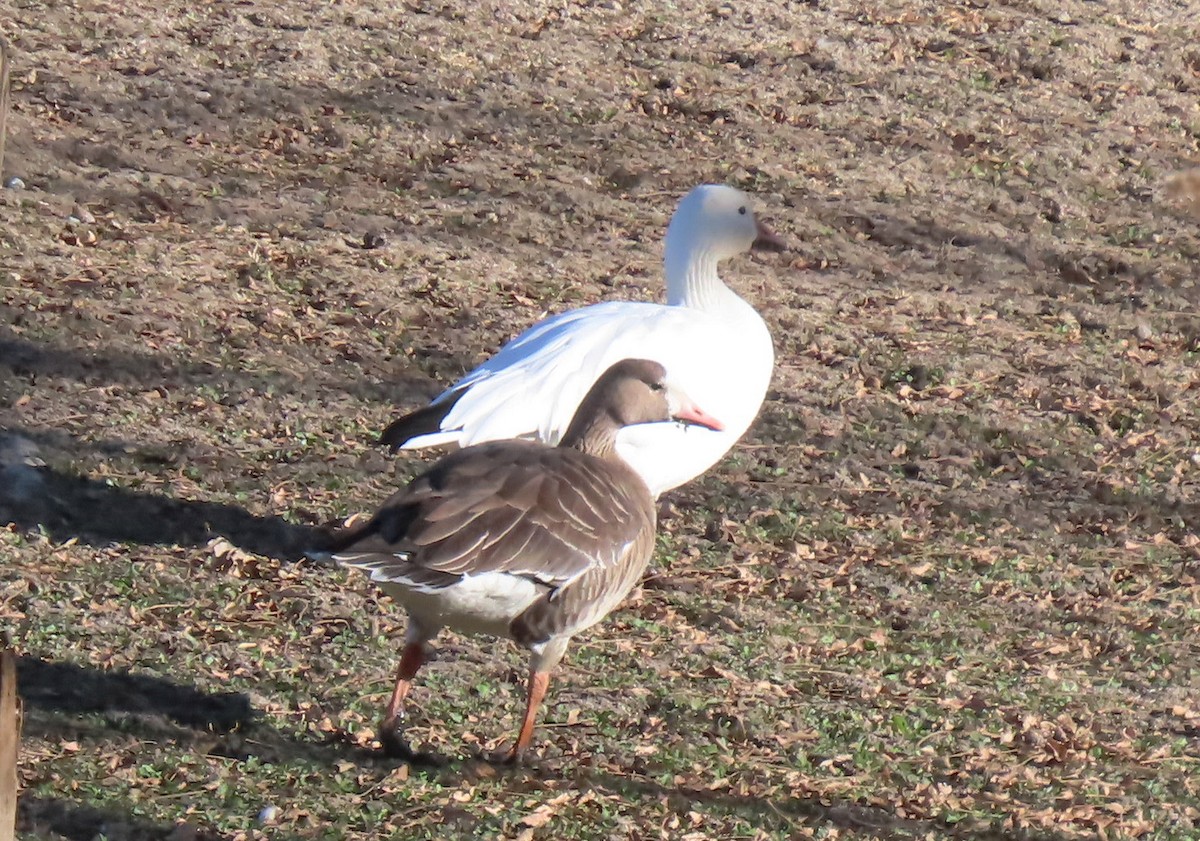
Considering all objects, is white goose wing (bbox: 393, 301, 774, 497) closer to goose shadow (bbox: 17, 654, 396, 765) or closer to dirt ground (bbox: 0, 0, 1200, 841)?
dirt ground (bbox: 0, 0, 1200, 841)

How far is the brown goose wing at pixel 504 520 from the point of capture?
435 centimetres

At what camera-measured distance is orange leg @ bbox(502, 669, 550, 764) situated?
185 inches

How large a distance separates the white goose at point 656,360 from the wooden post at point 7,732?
2779mm

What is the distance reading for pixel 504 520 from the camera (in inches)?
180

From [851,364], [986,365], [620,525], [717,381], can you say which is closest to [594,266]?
[851,364]

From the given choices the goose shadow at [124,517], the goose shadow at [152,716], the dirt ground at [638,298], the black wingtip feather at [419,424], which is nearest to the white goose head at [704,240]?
the dirt ground at [638,298]

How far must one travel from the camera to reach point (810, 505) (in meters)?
6.77

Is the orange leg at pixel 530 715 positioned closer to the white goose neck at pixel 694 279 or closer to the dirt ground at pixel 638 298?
the dirt ground at pixel 638 298

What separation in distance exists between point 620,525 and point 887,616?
5.22 ft

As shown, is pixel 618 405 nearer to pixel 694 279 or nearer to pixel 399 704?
pixel 399 704

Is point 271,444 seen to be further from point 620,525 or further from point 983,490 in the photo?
point 983,490

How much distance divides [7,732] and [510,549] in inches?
74.1

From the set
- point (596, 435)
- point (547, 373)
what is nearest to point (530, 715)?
point (596, 435)

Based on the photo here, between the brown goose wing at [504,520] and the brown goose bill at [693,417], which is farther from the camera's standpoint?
the brown goose bill at [693,417]
